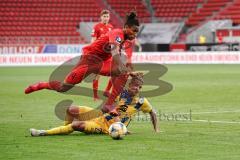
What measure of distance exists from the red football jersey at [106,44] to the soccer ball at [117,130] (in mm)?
1800

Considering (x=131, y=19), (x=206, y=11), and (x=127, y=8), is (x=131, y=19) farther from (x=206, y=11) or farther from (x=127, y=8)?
(x=127, y=8)

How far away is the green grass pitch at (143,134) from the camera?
10238mm

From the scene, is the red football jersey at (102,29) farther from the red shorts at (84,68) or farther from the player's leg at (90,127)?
the player's leg at (90,127)

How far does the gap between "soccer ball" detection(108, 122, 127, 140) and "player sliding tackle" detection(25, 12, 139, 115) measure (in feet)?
1.65

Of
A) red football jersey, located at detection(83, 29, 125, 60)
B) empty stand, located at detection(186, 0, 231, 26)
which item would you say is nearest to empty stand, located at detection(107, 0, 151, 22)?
empty stand, located at detection(186, 0, 231, 26)

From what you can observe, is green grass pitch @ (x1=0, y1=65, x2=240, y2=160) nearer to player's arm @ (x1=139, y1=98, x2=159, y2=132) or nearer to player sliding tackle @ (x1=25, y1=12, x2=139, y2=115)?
player's arm @ (x1=139, y1=98, x2=159, y2=132)

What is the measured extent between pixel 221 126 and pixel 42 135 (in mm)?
3806

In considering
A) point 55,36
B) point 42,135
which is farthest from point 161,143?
point 55,36

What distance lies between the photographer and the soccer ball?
38.7 feet

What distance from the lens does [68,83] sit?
14367mm

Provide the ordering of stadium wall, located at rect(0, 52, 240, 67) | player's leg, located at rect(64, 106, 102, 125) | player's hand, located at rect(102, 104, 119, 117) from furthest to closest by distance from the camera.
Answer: stadium wall, located at rect(0, 52, 240, 67) < player's leg, located at rect(64, 106, 102, 125) < player's hand, located at rect(102, 104, 119, 117)

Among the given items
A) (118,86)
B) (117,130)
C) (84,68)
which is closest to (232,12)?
(84,68)

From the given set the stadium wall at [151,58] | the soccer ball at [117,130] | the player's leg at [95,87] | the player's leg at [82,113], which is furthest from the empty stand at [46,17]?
the soccer ball at [117,130]

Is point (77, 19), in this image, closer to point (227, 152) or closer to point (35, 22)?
point (35, 22)
